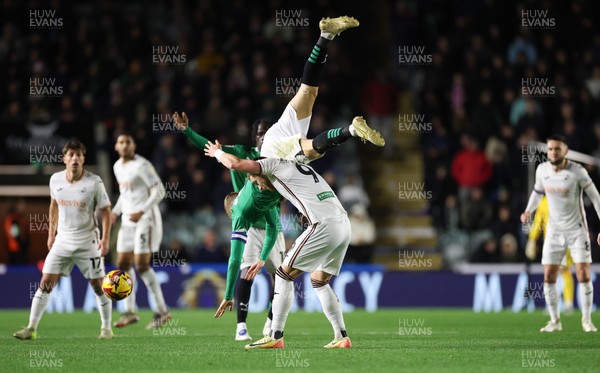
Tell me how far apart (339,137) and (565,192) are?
536cm

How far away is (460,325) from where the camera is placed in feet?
53.0

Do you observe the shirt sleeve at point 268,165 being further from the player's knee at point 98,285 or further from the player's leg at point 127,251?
the player's leg at point 127,251

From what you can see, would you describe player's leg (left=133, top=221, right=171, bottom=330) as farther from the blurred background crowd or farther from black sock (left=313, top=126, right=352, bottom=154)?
the blurred background crowd

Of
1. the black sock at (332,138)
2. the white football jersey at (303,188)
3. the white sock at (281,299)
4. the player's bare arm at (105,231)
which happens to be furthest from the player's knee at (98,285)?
the black sock at (332,138)

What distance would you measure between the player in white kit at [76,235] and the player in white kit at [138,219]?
160cm

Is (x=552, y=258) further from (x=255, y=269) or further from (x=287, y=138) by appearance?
(x=287, y=138)

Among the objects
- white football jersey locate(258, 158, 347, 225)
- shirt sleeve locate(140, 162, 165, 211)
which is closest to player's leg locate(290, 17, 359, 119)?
white football jersey locate(258, 158, 347, 225)

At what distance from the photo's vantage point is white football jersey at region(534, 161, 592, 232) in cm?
1495

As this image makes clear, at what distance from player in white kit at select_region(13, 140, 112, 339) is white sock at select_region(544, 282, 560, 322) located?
601 cm

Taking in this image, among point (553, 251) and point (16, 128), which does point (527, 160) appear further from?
point (16, 128)

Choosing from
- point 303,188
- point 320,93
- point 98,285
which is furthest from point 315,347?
point 320,93

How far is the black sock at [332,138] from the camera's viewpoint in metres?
10.8

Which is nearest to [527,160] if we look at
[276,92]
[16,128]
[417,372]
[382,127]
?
[382,127]

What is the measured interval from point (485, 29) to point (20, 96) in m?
11.4
